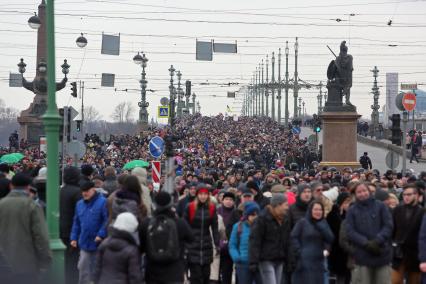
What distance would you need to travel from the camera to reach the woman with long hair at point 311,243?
1144 cm

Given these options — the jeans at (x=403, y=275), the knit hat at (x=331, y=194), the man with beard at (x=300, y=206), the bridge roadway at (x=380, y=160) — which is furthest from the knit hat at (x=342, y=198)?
the bridge roadway at (x=380, y=160)

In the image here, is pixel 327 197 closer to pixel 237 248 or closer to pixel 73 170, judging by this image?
pixel 237 248

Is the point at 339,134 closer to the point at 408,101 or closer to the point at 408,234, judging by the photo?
the point at 408,101

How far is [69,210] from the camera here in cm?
1314

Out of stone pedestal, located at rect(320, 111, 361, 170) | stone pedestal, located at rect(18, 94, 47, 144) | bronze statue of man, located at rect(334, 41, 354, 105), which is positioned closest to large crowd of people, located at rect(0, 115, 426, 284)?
stone pedestal, located at rect(320, 111, 361, 170)

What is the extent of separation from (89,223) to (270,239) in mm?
2292

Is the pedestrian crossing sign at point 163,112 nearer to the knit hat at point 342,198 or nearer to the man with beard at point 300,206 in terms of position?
the knit hat at point 342,198

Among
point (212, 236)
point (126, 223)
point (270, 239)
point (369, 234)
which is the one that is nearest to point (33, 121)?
point (212, 236)

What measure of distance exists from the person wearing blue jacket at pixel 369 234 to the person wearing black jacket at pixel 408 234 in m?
0.65

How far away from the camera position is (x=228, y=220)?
1333cm

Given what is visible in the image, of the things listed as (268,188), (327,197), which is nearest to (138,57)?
(268,188)

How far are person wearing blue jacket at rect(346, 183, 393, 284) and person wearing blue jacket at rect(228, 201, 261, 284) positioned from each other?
50.4 inches

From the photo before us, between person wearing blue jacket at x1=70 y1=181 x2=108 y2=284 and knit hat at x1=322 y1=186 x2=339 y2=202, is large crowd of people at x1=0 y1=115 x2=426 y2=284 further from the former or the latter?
knit hat at x1=322 y1=186 x2=339 y2=202

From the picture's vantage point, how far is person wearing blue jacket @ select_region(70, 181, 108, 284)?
12.2 meters
